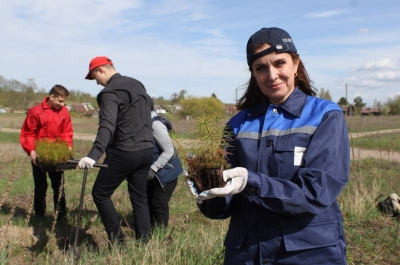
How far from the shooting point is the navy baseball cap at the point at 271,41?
1.85 m

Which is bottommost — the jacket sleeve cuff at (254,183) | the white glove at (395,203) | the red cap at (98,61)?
the white glove at (395,203)

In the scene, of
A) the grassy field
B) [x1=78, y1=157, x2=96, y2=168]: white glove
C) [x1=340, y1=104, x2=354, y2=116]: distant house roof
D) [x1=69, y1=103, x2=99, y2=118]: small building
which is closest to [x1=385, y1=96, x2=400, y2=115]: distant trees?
[x1=340, y1=104, x2=354, y2=116]: distant house roof

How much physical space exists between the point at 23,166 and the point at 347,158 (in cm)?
1046

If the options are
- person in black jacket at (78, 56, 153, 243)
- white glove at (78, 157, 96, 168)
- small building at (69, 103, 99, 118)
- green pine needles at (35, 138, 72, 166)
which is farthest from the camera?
small building at (69, 103, 99, 118)

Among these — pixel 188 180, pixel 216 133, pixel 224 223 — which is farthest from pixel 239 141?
pixel 224 223

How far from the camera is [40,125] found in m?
5.86

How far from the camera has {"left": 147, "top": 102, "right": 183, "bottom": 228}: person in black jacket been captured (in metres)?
4.85

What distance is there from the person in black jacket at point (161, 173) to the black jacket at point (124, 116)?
0.88ft

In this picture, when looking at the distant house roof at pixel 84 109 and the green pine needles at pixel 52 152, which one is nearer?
the green pine needles at pixel 52 152

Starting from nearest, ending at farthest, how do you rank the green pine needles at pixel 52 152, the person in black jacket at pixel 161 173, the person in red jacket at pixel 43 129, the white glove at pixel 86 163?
the white glove at pixel 86 163 → the person in black jacket at pixel 161 173 → the green pine needles at pixel 52 152 → the person in red jacket at pixel 43 129

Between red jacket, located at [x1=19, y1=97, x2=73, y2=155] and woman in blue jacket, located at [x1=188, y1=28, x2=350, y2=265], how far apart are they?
4333 mm

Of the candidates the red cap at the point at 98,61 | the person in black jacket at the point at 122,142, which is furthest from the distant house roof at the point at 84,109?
the person in black jacket at the point at 122,142

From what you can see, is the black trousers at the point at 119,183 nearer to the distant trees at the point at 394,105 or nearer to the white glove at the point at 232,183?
the white glove at the point at 232,183

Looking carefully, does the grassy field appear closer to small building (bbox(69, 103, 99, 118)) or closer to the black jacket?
the black jacket
